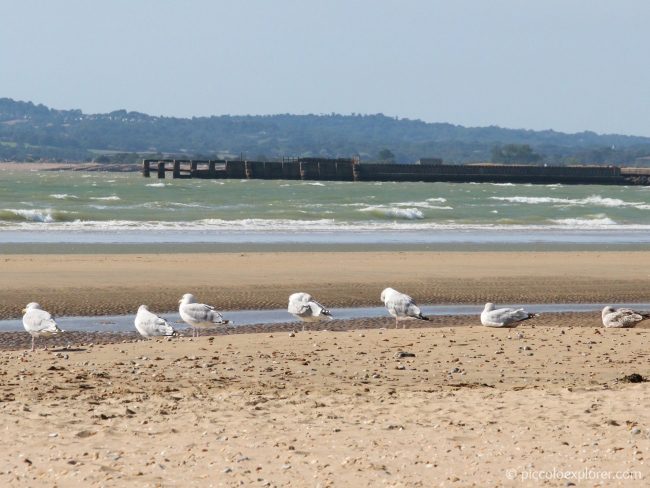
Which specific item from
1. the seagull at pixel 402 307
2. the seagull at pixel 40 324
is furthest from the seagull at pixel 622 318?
the seagull at pixel 40 324

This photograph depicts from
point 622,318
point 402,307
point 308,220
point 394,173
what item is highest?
point 402,307

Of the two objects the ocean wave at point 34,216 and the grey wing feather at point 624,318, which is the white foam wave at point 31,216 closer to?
the ocean wave at point 34,216

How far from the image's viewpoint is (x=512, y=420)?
811 cm

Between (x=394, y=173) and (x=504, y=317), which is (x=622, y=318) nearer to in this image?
(x=504, y=317)

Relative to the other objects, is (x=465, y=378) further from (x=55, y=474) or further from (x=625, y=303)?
(x=625, y=303)

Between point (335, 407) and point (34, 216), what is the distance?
35030mm

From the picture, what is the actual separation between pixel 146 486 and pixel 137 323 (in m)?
6.30

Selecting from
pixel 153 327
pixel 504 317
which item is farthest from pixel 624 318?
pixel 153 327

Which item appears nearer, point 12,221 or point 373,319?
point 373,319

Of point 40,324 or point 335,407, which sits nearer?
point 335,407

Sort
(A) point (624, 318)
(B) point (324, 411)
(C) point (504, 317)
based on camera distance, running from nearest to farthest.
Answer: (B) point (324, 411), (C) point (504, 317), (A) point (624, 318)

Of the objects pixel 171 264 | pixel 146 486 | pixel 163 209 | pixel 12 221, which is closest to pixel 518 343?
pixel 146 486

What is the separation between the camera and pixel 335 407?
8.66 m

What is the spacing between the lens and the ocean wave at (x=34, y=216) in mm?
41312
